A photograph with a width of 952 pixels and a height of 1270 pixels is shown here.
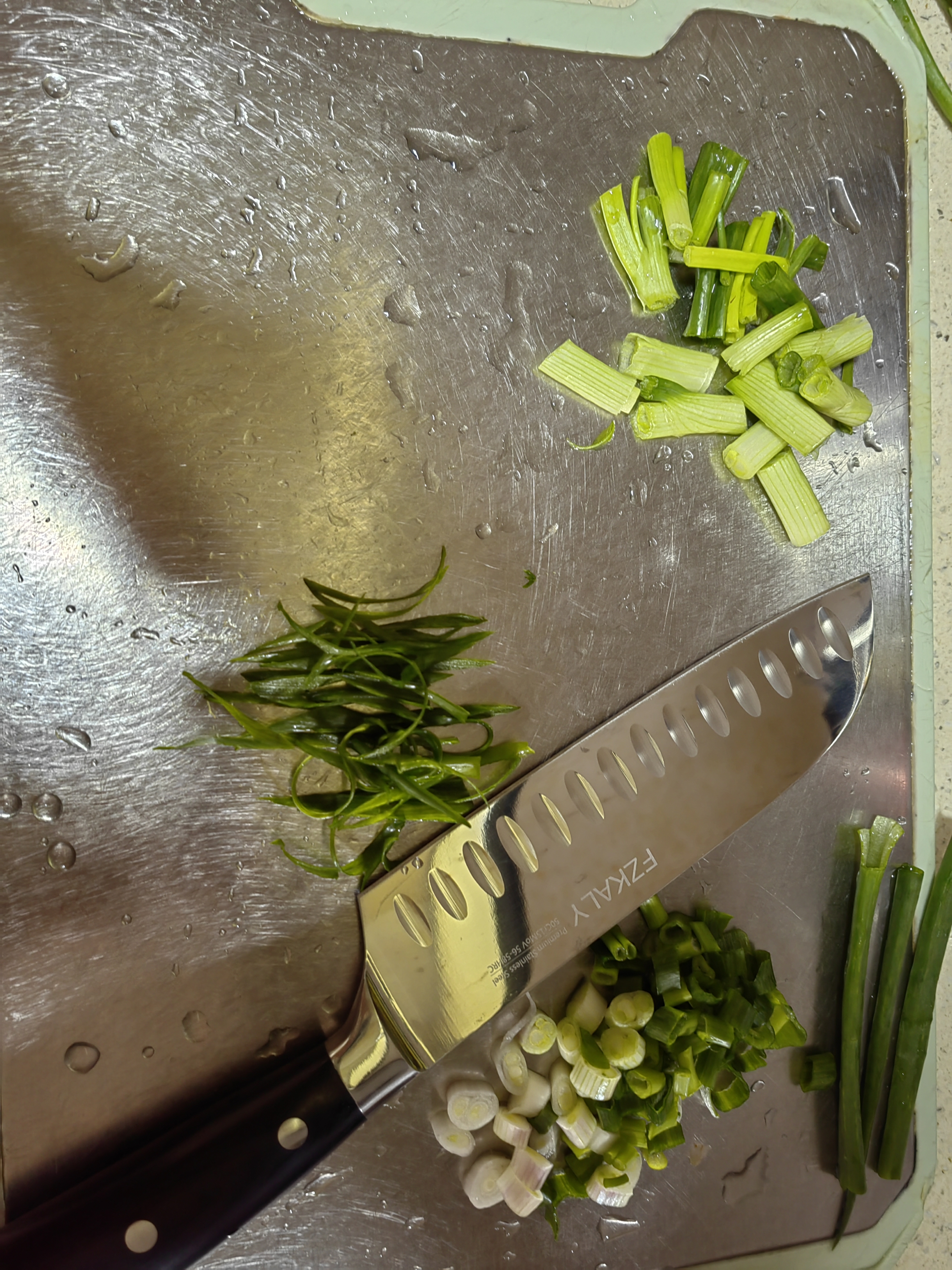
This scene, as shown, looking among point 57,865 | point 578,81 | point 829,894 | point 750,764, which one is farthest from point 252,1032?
point 578,81

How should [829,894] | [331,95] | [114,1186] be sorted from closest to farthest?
→ [114,1186]
[331,95]
[829,894]

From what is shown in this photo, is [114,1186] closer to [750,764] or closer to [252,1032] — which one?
[252,1032]

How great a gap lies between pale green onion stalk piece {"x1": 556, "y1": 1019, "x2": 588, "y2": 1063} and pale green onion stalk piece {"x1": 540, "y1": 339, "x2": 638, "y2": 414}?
3.11ft

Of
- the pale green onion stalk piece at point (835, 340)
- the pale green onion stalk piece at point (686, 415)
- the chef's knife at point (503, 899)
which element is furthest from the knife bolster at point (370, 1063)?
the pale green onion stalk piece at point (835, 340)

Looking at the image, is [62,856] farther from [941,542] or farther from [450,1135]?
[941,542]

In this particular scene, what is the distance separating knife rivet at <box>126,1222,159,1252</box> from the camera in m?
1.01

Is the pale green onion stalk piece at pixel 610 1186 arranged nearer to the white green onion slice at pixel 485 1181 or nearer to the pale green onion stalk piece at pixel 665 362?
the white green onion slice at pixel 485 1181

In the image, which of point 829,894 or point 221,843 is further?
point 829,894

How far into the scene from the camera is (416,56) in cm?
118

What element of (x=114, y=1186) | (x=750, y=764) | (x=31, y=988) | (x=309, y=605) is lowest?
(x=114, y=1186)

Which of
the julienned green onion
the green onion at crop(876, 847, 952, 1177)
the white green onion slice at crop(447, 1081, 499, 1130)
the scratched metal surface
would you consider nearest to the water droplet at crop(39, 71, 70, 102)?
the scratched metal surface

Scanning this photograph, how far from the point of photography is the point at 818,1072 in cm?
133

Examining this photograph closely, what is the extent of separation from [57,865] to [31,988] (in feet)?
0.58

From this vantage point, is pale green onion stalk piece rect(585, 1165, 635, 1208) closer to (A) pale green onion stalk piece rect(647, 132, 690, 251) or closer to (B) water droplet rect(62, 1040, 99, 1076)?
(B) water droplet rect(62, 1040, 99, 1076)
